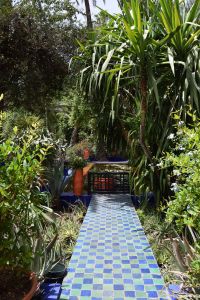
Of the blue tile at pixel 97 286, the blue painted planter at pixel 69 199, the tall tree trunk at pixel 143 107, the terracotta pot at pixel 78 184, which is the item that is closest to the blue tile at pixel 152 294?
the blue tile at pixel 97 286

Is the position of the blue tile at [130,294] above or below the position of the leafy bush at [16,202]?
below

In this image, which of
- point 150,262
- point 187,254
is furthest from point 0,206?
point 150,262

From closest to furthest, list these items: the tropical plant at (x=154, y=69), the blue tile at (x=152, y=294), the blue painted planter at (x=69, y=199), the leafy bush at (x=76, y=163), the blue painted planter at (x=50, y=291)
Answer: the blue painted planter at (x=50, y=291) < the blue tile at (x=152, y=294) < the tropical plant at (x=154, y=69) < the blue painted planter at (x=69, y=199) < the leafy bush at (x=76, y=163)

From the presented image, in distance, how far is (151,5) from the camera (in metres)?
4.50

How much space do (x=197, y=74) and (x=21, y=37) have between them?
4.89 metres

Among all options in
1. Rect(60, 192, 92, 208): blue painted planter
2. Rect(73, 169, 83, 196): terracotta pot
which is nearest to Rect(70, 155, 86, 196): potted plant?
Rect(73, 169, 83, 196): terracotta pot

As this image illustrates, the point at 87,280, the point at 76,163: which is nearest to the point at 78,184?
the point at 76,163

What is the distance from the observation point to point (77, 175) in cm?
577

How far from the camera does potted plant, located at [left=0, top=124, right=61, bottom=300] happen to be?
1747 mm

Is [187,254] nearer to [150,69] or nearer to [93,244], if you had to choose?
[93,244]

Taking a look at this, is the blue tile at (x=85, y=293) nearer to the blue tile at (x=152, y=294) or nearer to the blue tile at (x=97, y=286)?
the blue tile at (x=97, y=286)

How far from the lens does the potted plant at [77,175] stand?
5691mm

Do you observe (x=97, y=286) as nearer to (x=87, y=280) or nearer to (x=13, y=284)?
(x=87, y=280)

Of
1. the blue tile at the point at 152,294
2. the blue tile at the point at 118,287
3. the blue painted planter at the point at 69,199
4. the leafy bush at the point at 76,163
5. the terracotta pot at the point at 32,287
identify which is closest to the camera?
the terracotta pot at the point at 32,287
